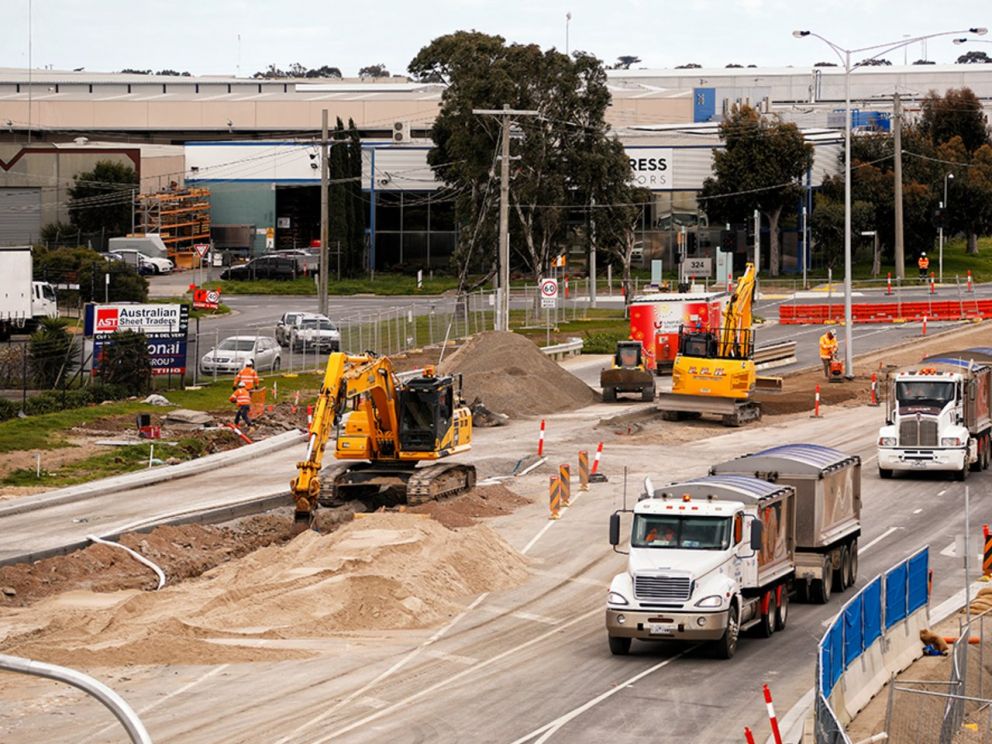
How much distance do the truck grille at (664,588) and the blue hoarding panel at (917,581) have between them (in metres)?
3.82

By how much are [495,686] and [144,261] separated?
8154 centimetres

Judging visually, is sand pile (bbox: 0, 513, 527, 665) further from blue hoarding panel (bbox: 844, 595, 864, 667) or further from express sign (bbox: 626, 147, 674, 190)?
express sign (bbox: 626, 147, 674, 190)

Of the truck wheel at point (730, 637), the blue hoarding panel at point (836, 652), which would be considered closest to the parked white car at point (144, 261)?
the truck wheel at point (730, 637)

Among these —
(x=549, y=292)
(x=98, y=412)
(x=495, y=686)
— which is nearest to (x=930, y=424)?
(x=495, y=686)

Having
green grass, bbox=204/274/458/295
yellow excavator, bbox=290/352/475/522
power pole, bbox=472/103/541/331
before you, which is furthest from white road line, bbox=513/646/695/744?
green grass, bbox=204/274/458/295

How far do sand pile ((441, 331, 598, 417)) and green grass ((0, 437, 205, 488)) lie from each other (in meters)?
11.4

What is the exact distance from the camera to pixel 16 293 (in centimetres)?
7125

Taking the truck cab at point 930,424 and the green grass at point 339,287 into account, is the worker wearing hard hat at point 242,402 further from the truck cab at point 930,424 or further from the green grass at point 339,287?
the green grass at point 339,287

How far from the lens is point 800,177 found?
105m

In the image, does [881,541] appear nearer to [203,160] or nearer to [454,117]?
[454,117]

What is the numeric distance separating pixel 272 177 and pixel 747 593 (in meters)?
91.0

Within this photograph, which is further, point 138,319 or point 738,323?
point 138,319

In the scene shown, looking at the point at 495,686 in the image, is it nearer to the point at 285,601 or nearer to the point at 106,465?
the point at 285,601

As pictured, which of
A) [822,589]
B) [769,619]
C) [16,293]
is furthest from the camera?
[16,293]
